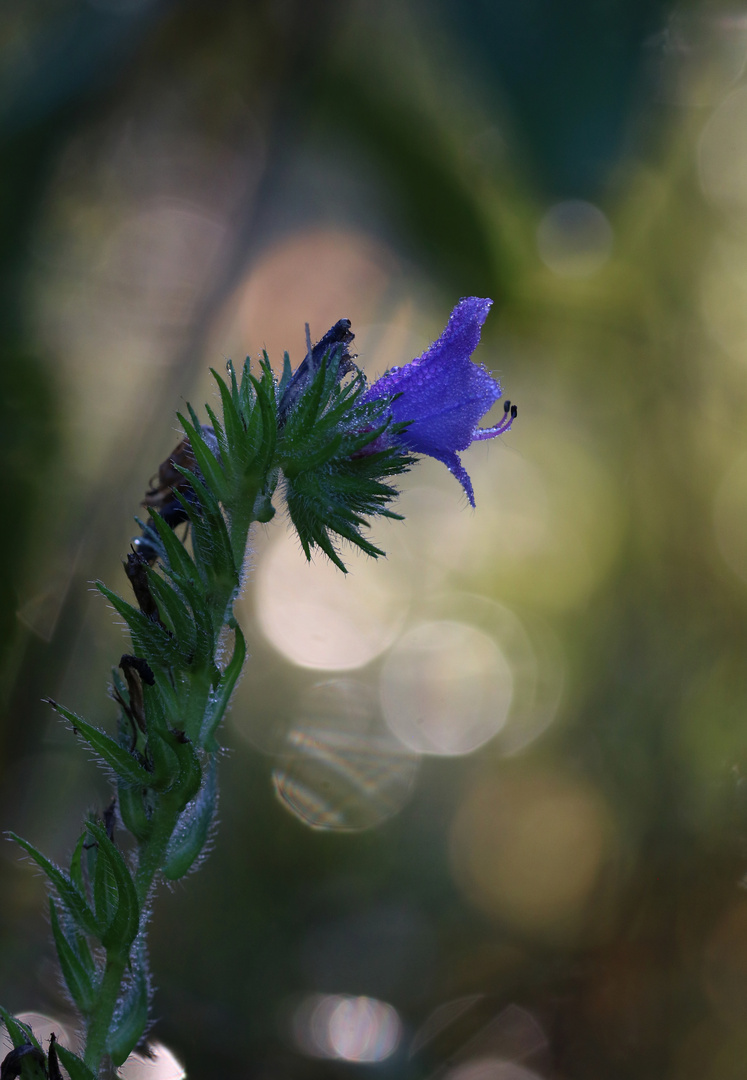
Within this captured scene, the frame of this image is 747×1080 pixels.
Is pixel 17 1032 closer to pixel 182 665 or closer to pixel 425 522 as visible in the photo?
pixel 182 665

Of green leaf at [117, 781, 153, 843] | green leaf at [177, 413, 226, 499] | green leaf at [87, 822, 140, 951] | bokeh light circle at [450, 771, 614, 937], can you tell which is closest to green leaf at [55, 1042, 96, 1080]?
green leaf at [87, 822, 140, 951]

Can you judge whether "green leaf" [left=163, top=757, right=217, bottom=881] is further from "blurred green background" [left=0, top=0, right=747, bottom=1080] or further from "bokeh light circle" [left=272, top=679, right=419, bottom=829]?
"bokeh light circle" [left=272, top=679, right=419, bottom=829]

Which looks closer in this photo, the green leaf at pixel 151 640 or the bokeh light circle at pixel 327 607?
the green leaf at pixel 151 640

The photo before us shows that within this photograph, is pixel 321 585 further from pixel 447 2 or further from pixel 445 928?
pixel 447 2

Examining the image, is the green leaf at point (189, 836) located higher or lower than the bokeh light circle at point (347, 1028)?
higher

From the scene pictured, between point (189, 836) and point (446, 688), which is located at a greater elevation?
point (446, 688)

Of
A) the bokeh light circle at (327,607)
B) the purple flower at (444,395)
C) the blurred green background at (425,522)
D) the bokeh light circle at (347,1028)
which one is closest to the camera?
the purple flower at (444,395)

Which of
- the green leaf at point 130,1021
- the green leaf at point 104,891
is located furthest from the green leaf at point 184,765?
the green leaf at point 130,1021

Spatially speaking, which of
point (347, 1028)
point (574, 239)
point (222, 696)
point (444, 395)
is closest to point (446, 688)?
point (347, 1028)

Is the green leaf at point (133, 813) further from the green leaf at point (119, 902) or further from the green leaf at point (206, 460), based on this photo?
the green leaf at point (206, 460)
